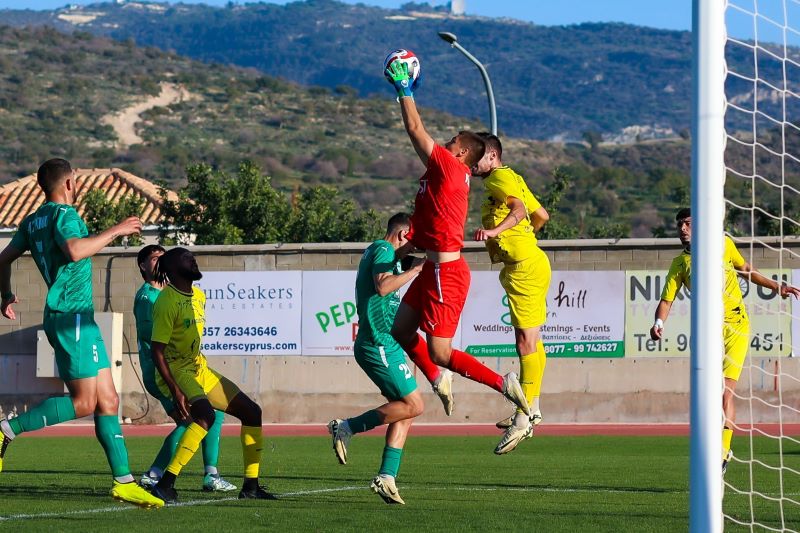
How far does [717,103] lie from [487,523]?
336 centimetres

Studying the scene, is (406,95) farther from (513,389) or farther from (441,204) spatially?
(513,389)

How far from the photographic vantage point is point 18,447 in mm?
18828

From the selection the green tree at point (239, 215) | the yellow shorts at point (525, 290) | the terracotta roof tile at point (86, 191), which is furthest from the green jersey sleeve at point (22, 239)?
the terracotta roof tile at point (86, 191)

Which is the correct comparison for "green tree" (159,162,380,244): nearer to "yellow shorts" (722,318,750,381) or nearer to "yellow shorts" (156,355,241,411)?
"yellow shorts" (722,318,750,381)

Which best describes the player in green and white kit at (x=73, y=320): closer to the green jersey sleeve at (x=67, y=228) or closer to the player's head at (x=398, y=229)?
the green jersey sleeve at (x=67, y=228)

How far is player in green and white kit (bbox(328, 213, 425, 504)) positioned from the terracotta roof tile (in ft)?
91.7

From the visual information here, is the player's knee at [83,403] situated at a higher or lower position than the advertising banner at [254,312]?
lower

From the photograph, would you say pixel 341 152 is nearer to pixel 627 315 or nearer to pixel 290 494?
pixel 627 315

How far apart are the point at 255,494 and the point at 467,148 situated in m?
3.02

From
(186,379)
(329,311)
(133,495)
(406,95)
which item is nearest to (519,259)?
(406,95)

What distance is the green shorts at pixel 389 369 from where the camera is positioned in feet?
33.1

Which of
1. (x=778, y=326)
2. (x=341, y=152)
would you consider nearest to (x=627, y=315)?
(x=778, y=326)

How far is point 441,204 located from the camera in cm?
948

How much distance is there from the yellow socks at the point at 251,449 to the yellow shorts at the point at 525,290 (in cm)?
223
